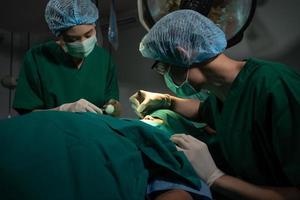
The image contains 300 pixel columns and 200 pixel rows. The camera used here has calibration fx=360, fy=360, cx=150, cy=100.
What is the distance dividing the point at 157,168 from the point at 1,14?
76.4 inches

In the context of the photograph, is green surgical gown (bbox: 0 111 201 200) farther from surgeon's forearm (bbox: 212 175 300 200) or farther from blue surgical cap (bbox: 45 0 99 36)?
blue surgical cap (bbox: 45 0 99 36)

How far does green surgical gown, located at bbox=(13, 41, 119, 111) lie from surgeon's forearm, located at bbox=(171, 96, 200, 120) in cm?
35

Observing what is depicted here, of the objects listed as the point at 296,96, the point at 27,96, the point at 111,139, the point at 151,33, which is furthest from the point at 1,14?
the point at 296,96

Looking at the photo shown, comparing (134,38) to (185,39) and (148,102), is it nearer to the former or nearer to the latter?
(148,102)

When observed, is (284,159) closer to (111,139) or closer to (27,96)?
(111,139)

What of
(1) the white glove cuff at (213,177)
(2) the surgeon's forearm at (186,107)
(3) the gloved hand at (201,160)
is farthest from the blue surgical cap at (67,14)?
Result: (1) the white glove cuff at (213,177)

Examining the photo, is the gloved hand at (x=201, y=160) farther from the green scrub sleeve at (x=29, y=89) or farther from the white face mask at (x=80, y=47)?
the green scrub sleeve at (x=29, y=89)

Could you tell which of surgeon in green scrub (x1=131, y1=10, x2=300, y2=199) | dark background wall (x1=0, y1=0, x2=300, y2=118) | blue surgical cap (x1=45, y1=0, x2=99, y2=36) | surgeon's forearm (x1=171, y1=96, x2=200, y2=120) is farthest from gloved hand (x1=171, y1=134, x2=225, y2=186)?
dark background wall (x1=0, y1=0, x2=300, y2=118)

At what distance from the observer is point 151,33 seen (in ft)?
4.19

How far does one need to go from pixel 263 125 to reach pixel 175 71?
1.23 ft

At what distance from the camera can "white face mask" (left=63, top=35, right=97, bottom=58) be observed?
1.65 metres

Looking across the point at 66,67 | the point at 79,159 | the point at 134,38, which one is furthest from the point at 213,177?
the point at 134,38

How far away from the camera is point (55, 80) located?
5.66ft

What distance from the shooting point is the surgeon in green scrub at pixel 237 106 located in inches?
42.5
